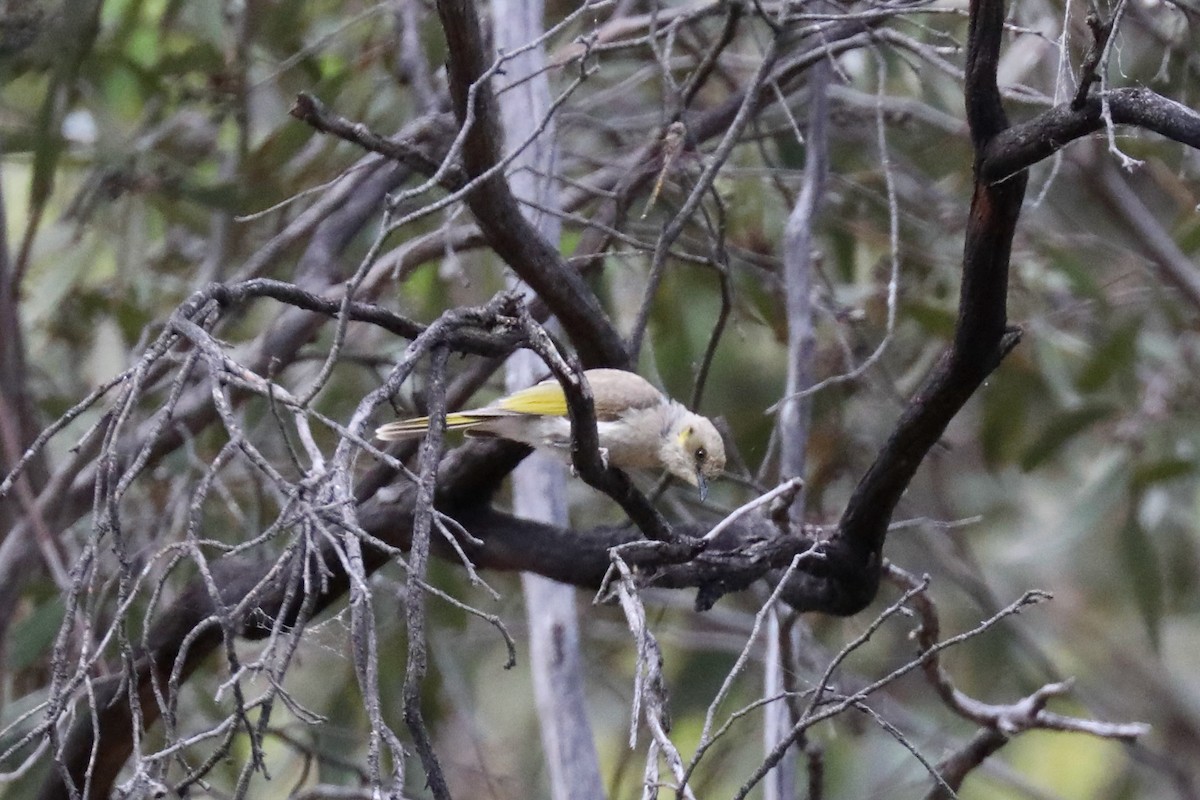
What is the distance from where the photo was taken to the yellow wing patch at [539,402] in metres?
3.18

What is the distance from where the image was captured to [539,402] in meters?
3.24

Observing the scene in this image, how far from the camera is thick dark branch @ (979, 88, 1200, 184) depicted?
170 centimetres

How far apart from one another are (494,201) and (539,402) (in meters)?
0.90

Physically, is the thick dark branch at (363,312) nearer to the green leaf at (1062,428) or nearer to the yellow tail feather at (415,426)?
the yellow tail feather at (415,426)

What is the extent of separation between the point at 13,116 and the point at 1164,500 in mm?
4920

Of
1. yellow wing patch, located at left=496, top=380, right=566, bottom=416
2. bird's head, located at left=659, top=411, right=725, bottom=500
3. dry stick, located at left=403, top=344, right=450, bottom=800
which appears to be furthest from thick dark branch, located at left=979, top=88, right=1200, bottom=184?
bird's head, located at left=659, top=411, right=725, bottom=500

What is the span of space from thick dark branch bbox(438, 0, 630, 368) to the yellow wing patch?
0.38 metres

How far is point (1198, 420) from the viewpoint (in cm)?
559

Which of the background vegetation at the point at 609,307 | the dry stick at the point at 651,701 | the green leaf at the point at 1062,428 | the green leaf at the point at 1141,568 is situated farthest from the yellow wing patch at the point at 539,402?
the green leaf at the point at 1141,568

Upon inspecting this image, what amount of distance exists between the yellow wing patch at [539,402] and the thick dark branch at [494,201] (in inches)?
15.1

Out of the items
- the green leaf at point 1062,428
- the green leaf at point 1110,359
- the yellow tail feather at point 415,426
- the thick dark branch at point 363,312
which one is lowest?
the thick dark branch at point 363,312

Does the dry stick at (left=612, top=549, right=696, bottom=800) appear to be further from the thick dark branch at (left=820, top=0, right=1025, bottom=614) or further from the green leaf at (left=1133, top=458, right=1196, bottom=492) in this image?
the green leaf at (left=1133, top=458, right=1196, bottom=492)

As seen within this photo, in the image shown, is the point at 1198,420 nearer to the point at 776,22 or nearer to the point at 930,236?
the point at 930,236

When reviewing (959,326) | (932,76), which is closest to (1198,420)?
(932,76)
